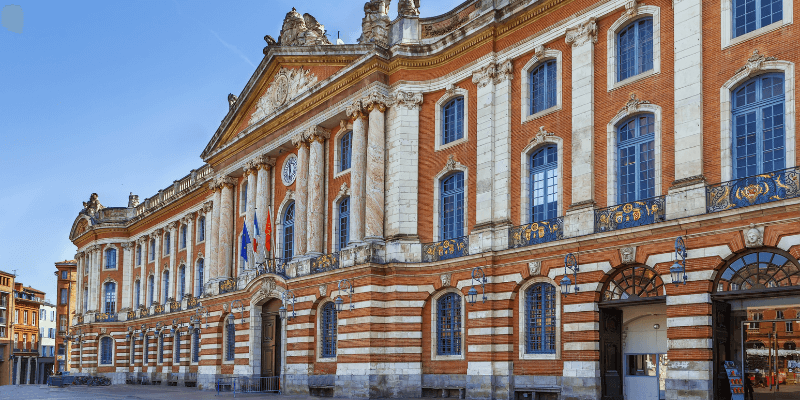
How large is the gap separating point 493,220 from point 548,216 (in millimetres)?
2204

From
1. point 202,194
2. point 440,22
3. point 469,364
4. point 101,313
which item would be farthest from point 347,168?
point 101,313

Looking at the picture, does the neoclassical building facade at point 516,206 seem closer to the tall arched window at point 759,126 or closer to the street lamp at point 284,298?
the tall arched window at point 759,126

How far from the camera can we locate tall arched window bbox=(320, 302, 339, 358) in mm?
32594

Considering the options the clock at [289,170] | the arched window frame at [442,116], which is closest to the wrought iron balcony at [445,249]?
the arched window frame at [442,116]

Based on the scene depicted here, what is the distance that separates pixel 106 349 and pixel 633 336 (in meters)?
51.8

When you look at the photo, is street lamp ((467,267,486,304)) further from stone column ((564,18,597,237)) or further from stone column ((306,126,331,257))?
stone column ((306,126,331,257))

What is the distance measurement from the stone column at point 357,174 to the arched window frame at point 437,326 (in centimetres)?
390

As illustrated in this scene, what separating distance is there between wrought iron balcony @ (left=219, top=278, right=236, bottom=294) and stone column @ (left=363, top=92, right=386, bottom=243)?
11889 millimetres

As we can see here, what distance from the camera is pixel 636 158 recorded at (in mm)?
23359

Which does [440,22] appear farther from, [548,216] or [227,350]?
[227,350]

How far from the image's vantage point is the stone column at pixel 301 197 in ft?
115

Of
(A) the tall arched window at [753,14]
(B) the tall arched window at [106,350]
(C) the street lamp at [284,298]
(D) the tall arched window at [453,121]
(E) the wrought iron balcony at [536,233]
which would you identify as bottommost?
(B) the tall arched window at [106,350]

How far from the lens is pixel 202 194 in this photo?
171 ft

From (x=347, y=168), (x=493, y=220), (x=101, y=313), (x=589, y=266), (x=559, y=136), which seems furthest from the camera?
(x=101, y=313)
